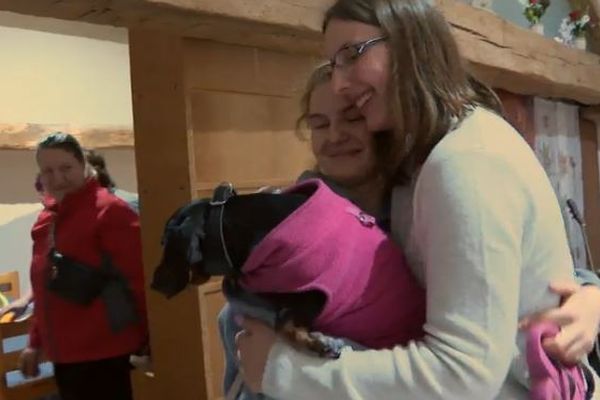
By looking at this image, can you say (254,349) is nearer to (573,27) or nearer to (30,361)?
(30,361)

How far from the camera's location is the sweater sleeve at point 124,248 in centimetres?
252

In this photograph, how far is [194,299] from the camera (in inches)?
84.4

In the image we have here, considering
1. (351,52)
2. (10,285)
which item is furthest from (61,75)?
(351,52)

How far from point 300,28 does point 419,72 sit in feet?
4.14

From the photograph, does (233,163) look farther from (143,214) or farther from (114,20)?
(114,20)

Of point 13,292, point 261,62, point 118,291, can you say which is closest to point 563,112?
point 261,62

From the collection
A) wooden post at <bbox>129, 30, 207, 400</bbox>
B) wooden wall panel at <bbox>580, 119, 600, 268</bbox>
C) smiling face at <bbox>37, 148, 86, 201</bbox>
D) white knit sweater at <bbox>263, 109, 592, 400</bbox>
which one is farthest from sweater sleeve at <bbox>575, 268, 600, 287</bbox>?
wooden wall panel at <bbox>580, 119, 600, 268</bbox>

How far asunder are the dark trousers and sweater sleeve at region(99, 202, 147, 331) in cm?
19

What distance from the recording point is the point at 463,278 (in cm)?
83

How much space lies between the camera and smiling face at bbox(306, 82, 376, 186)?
4.02 feet

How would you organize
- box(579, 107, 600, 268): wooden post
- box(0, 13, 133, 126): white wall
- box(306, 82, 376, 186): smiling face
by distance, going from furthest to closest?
box(579, 107, 600, 268): wooden post
box(0, 13, 133, 126): white wall
box(306, 82, 376, 186): smiling face

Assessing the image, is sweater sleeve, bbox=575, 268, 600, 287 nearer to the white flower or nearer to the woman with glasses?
the woman with glasses

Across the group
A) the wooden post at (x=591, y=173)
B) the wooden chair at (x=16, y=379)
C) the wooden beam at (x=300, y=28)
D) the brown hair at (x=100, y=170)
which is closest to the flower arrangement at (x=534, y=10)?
the wooden beam at (x=300, y=28)

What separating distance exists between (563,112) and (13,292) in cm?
324
